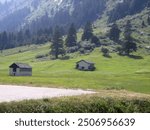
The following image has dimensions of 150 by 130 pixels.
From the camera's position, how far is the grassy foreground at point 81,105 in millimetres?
30281

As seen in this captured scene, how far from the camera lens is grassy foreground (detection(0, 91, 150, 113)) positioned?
99.3 feet

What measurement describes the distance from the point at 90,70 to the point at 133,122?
154680mm

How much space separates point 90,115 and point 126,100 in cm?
994

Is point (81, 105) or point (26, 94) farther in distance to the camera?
point (26, 94)

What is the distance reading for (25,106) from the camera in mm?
30344

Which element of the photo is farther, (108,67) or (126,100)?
(108,67)

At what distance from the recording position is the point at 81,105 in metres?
32.7

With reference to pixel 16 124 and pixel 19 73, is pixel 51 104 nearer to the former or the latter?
pixel 16 124

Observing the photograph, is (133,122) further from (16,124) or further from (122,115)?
(16,124)

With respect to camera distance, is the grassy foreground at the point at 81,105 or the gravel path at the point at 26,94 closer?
the grassy foreground at the point at 81,105

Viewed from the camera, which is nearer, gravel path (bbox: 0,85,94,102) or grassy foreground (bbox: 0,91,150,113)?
grassy foreground (bbox: 0,91,150,113)

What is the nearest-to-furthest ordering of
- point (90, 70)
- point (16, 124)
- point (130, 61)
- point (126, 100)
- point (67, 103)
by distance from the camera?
point (16, 124)
point (67, 103)
point (126, 100)
point (90, 70)
point (130, 61)

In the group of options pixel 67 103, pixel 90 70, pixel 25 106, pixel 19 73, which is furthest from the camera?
pixel 90 70

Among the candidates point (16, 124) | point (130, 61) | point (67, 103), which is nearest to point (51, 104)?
point (67, 103)
